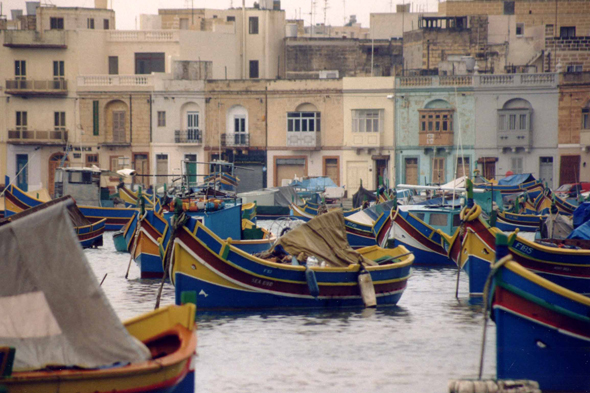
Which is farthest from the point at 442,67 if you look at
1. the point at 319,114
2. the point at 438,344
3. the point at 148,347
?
the point at 148,347

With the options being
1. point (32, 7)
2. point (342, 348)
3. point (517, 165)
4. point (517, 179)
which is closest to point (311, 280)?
point (342, 348)

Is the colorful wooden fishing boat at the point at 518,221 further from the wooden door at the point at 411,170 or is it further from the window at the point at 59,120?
the window at the point at 59,120

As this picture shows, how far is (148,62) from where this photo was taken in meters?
56.3

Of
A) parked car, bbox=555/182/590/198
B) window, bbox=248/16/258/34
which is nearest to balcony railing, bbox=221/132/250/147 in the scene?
window, bbox=248/16/258/34

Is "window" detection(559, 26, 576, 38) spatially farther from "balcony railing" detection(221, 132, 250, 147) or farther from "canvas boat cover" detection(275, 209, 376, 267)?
"canvas boat cover" detection(275, 209, 376, 267)

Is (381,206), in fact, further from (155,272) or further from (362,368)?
(362,368)

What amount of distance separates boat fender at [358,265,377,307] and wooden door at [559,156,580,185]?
36.1 metres

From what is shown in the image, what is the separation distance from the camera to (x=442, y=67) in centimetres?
5469

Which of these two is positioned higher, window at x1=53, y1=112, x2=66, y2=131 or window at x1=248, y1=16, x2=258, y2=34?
window at x1=248, y1=16, x2=258, y2=34

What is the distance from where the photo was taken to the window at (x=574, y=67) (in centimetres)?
5516

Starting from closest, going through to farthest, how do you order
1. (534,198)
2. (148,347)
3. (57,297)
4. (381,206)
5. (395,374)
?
(57,297) < (148,347) < (395,374) < (381,206) < (534,198)

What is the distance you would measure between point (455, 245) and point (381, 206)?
35.8 feet

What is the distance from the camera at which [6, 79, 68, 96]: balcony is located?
5362 centimetres

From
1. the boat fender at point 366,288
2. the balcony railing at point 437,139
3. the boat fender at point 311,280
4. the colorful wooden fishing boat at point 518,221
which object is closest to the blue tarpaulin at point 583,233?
the boat fender at point 366,288
